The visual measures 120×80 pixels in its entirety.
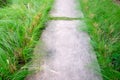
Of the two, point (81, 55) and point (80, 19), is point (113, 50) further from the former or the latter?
point (80, 19)

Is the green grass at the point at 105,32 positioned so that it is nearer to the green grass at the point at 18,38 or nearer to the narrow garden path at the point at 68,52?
the narrow garden path at the point at 68,52

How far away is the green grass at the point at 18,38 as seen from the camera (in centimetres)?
198

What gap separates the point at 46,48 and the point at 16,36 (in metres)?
0.41

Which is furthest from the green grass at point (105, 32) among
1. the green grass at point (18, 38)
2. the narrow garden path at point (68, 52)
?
the green grass at point (18, 38)

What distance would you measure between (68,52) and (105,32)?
30.4 inches

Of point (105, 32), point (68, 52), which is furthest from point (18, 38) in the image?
point (105, 32)

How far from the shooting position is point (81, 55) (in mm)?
2334

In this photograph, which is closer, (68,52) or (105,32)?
(68,52)

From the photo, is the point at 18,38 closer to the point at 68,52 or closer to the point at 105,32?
the point at 68,52

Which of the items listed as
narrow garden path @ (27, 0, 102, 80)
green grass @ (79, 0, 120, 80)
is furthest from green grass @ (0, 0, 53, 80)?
green grass @ (79, 0, 120, 80)

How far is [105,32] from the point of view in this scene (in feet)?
9.39

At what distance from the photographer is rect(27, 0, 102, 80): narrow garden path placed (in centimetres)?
201

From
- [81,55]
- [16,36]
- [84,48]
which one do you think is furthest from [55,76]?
[16,36]

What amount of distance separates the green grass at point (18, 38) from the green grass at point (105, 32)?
0.79 m
